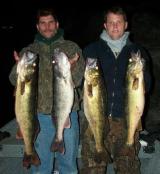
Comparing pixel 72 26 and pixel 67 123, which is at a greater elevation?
pixel 67 123

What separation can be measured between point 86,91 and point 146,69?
Result: 35.1 inches

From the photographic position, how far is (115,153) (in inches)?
224

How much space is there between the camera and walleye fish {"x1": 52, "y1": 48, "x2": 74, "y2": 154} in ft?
16.9

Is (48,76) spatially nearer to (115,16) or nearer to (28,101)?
(28,101)

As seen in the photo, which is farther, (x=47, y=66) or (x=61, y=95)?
(x=47, y=66)

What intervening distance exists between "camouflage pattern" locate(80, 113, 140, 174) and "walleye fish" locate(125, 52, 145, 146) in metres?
0.24

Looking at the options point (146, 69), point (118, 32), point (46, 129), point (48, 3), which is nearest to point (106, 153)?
point (46, 129)

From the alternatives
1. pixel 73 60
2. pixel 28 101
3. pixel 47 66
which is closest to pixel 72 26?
pixel 47 66

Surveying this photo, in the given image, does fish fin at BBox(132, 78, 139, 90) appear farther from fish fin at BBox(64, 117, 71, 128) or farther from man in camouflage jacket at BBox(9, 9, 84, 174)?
fish fin at BBox(64, 117, 71, 128)

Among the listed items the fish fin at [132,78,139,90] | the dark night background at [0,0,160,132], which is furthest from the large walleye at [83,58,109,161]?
the dark night background at [0,0,160,132]

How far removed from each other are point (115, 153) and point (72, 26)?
32868mm

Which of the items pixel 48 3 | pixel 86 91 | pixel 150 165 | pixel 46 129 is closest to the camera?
pixel 86 91

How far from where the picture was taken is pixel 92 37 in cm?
3291

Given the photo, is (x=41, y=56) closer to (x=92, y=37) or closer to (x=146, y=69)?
(x=146, y=69)
